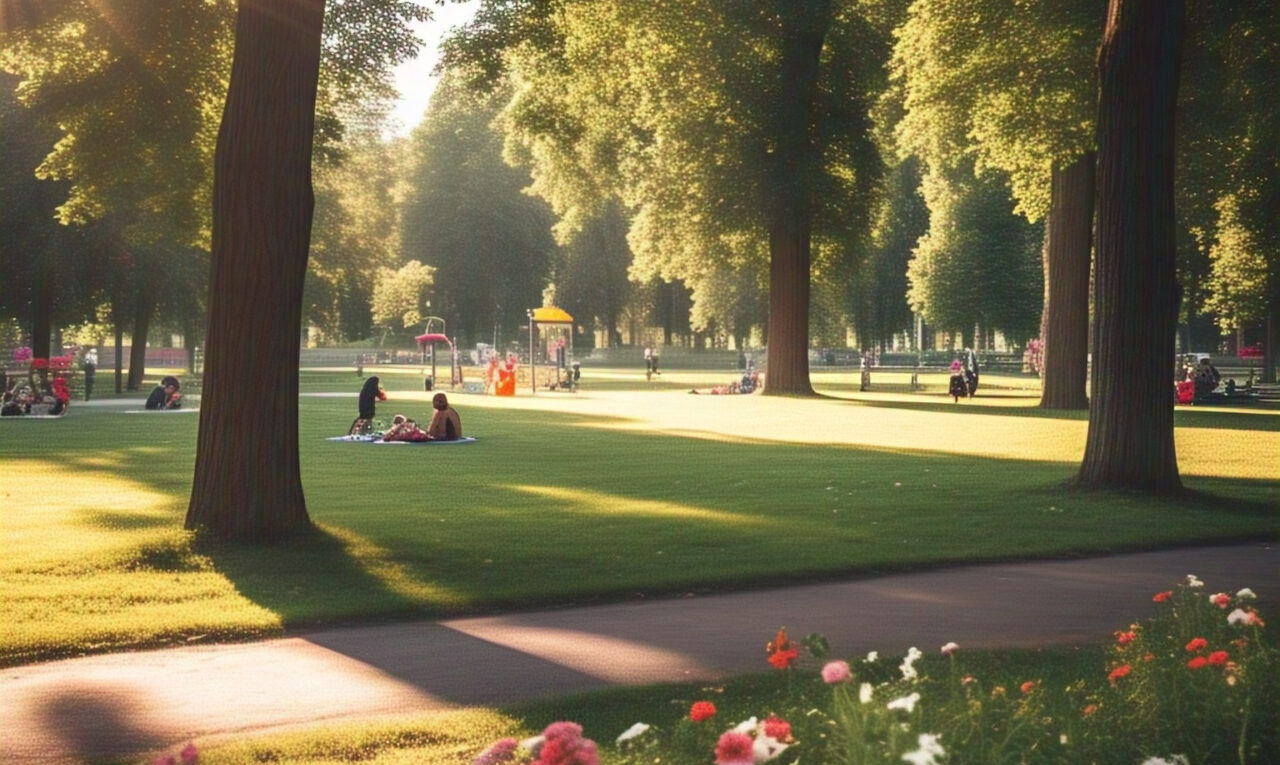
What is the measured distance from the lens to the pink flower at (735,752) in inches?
177

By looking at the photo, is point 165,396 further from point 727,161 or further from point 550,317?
point 550,317

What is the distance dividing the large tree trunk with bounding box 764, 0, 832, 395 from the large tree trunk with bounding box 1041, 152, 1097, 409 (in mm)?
9593

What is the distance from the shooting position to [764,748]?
15.2 ft

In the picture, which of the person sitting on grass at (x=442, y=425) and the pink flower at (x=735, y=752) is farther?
the person sitting on grass at (x=442, y=425)

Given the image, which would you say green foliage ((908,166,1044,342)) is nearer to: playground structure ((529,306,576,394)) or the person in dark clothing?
playground structure ((529,306,576,394))

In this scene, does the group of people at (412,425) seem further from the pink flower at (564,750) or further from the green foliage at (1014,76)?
the pink flower at (564,750)

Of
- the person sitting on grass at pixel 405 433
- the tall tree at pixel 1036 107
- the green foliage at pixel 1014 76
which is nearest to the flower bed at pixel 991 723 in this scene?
the person sitting on grass at pixel 405 433

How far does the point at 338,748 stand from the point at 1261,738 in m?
4.38

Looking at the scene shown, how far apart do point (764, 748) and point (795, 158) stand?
149ft

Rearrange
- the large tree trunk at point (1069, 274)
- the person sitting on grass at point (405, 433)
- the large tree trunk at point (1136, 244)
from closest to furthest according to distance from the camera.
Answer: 1. the large tree trunk at point (1136, 244)
2. the person sitting on grass at point (405, 433)
3. the large tree trunk at point (1069, 274)

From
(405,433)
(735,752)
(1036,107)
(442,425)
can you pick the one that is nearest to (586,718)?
(735,752)

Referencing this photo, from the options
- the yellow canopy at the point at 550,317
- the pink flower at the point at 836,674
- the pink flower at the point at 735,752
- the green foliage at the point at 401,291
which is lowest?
the pink flower at the point at 735,752

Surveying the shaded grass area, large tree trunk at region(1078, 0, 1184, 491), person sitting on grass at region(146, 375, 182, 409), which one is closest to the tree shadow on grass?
large tree trunk at region(1078, 0, 1184, 491)

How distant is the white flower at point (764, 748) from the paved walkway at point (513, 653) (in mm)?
4105
